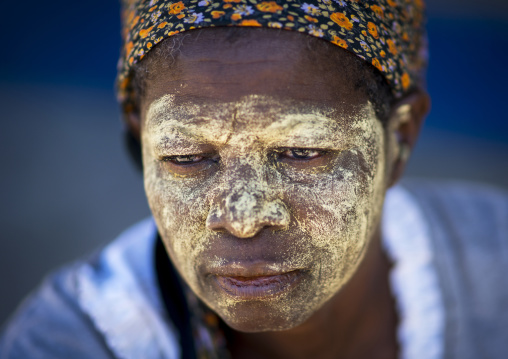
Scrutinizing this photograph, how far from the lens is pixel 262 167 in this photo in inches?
55.1

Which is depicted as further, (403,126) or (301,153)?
(403,126)

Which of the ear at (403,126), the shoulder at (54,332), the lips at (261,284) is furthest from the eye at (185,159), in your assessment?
the shoulder at (54,332)

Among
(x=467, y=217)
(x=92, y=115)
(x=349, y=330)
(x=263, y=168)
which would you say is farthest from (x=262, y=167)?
(x=92, y=115)

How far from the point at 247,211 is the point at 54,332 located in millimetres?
1065

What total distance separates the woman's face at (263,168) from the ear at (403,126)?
6.8 inches

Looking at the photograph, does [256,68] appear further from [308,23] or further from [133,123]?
[133,123]

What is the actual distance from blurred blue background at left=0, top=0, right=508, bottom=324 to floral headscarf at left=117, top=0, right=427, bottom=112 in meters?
2.93

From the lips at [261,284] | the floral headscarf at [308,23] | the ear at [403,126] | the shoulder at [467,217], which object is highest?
the floral headscarf at [308,23]

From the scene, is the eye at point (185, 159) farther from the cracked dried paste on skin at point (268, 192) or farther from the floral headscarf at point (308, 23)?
the floral headscarf at point (308, 23)

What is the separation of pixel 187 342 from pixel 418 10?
1.57 metres

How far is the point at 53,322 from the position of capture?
191cm

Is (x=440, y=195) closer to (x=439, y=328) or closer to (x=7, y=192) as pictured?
(x=439, y=328)

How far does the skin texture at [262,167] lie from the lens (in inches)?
53.6

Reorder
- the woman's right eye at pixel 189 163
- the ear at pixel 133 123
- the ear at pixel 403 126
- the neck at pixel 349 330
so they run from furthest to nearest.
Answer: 1. the neck at pixel 349 330
2. the ear at pixel 133 123
3. the ear at pixel 403 126
4. the woman's right eye at pixel 189 163
